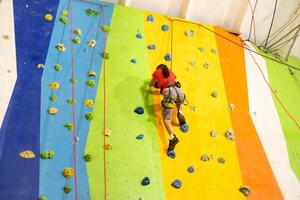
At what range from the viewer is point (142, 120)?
480 cm

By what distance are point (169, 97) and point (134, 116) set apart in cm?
48

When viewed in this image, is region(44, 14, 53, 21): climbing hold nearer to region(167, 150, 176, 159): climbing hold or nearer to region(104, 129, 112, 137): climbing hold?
region(104, 129, 112, 137): climbing hold

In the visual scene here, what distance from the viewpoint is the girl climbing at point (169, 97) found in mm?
4660

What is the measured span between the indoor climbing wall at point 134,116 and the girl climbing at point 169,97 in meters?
0.16

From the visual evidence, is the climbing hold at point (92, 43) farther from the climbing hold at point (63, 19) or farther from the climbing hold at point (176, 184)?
the climbing hold at point (176, 184)

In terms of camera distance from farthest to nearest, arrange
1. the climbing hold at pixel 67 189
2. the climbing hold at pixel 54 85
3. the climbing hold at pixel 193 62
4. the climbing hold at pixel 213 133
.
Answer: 1. the climbing hold at pixel 193 62
2. the climbing hold at pixel 213 133
3. the climbing hold at pixel 54 85
4. the climbing hold at pixel 67 189

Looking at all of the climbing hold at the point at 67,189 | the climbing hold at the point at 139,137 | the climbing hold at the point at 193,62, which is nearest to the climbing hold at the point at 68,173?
the climbing hold at the point at 67,189

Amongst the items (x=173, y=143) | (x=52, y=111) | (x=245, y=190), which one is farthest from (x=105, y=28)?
(x=245, y=190)

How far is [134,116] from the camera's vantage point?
4.79m

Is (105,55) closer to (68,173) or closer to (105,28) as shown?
(105,28)

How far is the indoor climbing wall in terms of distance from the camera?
4.17 metres

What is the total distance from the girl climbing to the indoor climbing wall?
0.51 feet

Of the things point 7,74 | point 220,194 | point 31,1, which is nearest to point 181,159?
point 220,194

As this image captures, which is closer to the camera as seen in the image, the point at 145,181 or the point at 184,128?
the point at 145,181
